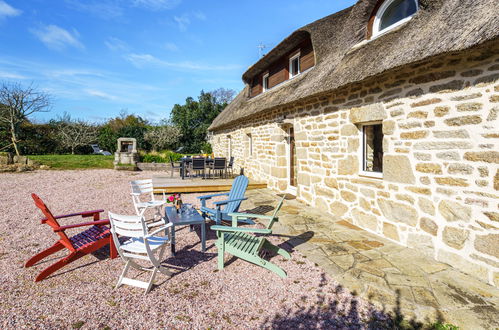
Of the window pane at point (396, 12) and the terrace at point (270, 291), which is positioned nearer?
the terrace at point (270, 291)

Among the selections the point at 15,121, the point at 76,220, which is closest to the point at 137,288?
the point at 76,220

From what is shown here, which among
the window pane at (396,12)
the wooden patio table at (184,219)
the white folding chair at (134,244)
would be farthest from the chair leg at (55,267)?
the window pane at (396,12)

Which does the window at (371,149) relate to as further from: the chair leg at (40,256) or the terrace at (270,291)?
the chair leg at (40,256)

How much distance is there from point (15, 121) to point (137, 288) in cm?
1925

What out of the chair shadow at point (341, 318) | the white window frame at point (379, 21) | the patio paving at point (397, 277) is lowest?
the chair shadow at point (341, 318)

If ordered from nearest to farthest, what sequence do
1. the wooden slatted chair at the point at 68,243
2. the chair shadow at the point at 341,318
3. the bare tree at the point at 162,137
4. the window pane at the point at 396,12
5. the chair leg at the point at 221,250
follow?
the chair shadow at the point at 341,318 → the wooden slatted chair at the point at 68,243 → the chair leg at the point at 221,250 → the window pane at the point at 396,12 → the bare tree at the point at 162,137

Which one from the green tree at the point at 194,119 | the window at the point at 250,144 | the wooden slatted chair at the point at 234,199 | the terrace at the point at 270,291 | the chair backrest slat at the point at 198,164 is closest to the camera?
the terrace at the point at 270,291

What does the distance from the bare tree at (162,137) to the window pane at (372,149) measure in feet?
67.3

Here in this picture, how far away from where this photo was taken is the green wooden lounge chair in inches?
126

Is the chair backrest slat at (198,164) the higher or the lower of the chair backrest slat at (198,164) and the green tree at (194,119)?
the lower

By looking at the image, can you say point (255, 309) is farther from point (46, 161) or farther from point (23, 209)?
point (46, 161)

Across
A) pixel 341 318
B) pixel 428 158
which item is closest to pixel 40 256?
pixel 341 318

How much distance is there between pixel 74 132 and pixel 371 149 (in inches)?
901

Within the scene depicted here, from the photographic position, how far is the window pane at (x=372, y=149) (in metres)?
4.74
